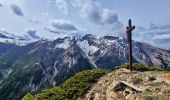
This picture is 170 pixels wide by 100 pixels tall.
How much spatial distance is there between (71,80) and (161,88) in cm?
1505

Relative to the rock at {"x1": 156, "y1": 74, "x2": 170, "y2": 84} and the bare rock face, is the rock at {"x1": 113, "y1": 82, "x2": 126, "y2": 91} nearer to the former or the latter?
the bare rock face

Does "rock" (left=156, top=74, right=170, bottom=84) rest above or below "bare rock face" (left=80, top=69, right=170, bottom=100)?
above

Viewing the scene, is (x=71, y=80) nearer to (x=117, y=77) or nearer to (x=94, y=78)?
(x=94, y=78)

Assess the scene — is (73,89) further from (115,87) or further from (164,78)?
(164,78)

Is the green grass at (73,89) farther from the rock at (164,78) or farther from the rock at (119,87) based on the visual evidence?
the rock at (164,78)

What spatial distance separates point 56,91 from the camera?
47312mm

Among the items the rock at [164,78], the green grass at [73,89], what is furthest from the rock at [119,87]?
the green grass at [73,89]

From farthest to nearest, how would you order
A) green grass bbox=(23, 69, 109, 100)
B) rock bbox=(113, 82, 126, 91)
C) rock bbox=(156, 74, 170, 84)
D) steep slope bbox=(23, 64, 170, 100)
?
green grass bbox=(23, 69, 109, 100) < rock bbox=(113, 82, 126, 91) < rock bbox=(156, 74, 170, 84) < steep slope bbox=(23, 64, 170, 100)

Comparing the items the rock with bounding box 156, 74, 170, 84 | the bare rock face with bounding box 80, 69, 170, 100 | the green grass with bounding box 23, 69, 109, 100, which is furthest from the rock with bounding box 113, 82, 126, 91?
the green grass with bounding box 23, 69, 109, 100

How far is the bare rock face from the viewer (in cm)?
3616

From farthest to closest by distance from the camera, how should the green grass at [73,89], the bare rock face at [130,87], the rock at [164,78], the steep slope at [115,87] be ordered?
the green grass at [73,89]
the rock at [164,78]
the steep slope at [115,87]
the bare rock face at [130,87]

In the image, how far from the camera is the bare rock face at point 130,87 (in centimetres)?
3616

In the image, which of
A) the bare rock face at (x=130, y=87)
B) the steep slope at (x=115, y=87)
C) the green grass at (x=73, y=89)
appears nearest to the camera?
the bare rock face at (x=130, y=87)

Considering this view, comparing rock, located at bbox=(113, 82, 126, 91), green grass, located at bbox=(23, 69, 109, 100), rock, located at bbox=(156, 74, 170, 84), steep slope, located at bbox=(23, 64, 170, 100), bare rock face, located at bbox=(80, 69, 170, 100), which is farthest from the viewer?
green grass, located at bbox=(23, 69, 109, 100)
